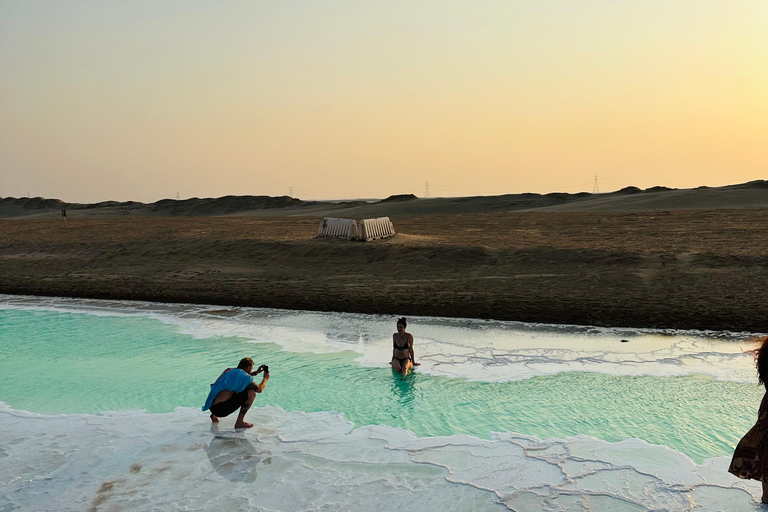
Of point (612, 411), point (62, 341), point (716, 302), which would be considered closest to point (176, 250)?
point (62, 341)

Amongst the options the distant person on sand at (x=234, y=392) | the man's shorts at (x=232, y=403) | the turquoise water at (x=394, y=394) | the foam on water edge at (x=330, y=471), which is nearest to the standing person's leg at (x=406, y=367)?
the turquoise water at (x=394, y=394)

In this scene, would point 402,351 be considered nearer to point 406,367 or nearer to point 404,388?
point 406,367

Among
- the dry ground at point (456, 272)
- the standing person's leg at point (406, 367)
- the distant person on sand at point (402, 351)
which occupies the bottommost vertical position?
the standing person's leg at point (406, 367)

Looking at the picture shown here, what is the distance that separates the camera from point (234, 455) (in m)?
7.61

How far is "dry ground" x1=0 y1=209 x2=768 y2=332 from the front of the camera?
50.5 feet

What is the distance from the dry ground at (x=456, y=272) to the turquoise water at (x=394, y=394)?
4283 millimetres

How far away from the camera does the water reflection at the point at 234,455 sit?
23.3ft

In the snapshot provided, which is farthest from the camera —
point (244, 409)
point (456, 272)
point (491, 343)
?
point (456, 272)

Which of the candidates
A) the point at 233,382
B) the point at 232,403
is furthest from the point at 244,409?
the point at 233,382

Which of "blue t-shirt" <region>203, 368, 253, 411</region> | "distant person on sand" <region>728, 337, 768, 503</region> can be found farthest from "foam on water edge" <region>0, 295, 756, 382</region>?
"distant person on sand" <region>728, 337, 768, 503</region>

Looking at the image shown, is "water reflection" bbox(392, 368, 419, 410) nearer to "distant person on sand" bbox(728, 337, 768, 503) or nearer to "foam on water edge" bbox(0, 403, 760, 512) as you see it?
"foam on water edge" bbox(0, 403, 760, 512)

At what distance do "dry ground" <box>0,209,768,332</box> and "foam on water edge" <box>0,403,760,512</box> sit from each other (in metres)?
7.19

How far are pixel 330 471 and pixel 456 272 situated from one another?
13240 millimetres

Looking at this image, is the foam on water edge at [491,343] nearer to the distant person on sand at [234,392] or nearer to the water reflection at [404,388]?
the water reflection at [404,388]
